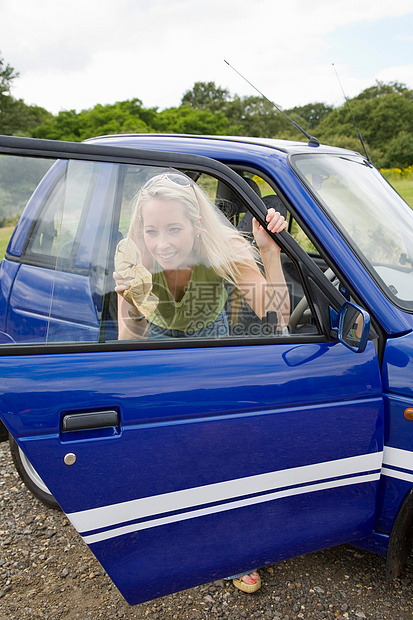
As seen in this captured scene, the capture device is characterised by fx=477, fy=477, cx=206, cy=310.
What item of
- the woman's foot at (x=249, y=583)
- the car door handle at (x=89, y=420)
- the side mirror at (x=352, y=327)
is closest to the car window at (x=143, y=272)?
the side mirror at (x=352, y=327)

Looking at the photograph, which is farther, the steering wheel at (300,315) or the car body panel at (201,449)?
the steering wheel at (300,315)

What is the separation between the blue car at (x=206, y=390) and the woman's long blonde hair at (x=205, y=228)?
39 millimetres

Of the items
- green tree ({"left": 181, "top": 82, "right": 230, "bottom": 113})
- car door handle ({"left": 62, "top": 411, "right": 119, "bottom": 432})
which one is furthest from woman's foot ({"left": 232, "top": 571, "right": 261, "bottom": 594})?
green tree ({"left": 181, "top": 82, "right": 230, "bottom": 113})

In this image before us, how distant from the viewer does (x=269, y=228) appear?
1.67 m

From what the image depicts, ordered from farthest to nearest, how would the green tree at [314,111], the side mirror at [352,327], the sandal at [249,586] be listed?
the green tree at [314,111] < the sandal at [249,586] < the side mirror at [352,327]

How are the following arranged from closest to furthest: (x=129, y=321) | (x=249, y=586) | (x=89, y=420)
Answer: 1. (x=89, y=420)
2. (x=129, y=321)
3. (x=249, y=586)

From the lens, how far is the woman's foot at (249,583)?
6.79ft

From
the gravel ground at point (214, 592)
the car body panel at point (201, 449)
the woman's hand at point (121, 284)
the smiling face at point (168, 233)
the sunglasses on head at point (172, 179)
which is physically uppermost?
the sunglasses on head at point (172, 179)

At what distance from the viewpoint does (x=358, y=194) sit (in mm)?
2180

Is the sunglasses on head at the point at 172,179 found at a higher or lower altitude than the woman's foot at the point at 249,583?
higher

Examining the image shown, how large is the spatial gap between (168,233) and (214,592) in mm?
1573

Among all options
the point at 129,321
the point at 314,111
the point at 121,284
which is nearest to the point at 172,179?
the point at 121,284

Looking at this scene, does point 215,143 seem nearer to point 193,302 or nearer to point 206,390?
point 193,302

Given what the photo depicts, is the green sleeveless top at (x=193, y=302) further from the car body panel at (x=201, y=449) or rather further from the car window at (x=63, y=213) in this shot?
the car window at (x=63, y=213)
